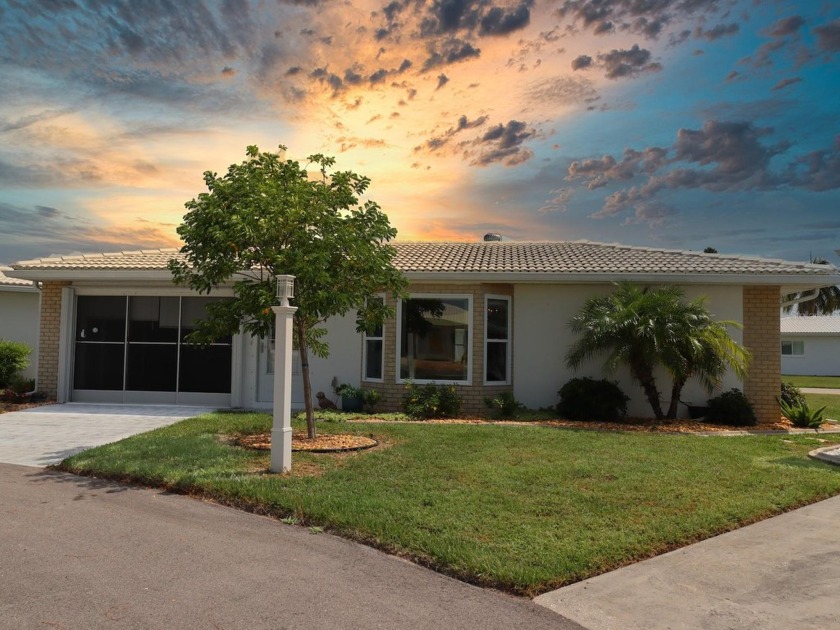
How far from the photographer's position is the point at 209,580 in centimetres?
466

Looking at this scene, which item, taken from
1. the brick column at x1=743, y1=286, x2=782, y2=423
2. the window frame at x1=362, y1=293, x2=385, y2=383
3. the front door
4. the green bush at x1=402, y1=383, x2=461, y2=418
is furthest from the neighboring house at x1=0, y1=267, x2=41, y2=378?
the brick column at x1=743, y1=286, x2=782, y2=423

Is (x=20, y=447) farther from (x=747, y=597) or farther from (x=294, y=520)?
(x=747, y=597)

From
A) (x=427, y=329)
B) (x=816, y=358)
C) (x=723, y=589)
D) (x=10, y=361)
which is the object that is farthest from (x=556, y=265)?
(x=816, y=358)

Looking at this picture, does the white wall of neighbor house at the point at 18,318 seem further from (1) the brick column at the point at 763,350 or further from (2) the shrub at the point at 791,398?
(2) the shrub at the point at 791,398

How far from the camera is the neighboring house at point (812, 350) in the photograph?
126ft

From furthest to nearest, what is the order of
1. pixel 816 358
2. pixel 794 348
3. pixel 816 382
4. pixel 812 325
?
pixel 812 325 → pixel 794 348 → pixel 816 358 → pixel 816 382

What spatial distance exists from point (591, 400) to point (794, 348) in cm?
3281

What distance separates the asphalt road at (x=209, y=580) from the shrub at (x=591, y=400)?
8194 millimetres

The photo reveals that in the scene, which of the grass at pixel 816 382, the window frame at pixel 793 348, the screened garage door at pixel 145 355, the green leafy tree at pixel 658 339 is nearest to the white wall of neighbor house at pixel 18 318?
the screened garage door at pixel 145 355

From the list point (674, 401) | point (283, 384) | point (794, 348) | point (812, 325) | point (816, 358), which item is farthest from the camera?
point (812, 325)

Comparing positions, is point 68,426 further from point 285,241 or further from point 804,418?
point 804,418

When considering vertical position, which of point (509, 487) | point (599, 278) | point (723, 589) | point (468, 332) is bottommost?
point (723, 589)

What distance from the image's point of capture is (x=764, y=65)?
533 inches

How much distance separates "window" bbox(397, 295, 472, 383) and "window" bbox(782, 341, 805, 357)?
108 ft
